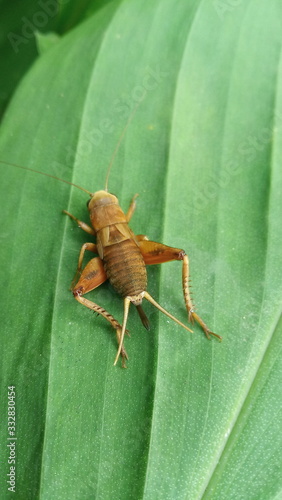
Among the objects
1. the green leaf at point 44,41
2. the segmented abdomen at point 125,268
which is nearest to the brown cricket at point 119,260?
the segmented abdomen at point 125,268

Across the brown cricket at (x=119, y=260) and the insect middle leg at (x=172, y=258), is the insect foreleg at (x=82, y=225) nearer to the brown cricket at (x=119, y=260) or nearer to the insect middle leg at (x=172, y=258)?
the brown cricket at (x=119, y=260)

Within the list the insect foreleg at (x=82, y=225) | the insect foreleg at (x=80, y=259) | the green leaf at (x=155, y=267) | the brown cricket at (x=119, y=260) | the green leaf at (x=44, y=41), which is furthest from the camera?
the green leaf at (x=44, y=41)

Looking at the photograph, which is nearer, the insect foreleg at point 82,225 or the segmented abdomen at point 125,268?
the segmented abdomen at point 125,268

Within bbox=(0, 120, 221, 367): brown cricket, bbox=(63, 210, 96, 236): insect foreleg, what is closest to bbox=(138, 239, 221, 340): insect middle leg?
bbox=(0, 120, 221, 367): brown cricket

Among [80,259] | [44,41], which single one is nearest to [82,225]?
[80,259]

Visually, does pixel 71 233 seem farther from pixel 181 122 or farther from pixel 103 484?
pixel 103 484

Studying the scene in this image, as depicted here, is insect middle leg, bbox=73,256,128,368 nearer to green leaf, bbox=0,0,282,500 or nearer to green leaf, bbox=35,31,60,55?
green leaf, bbox=0,0,282,500
